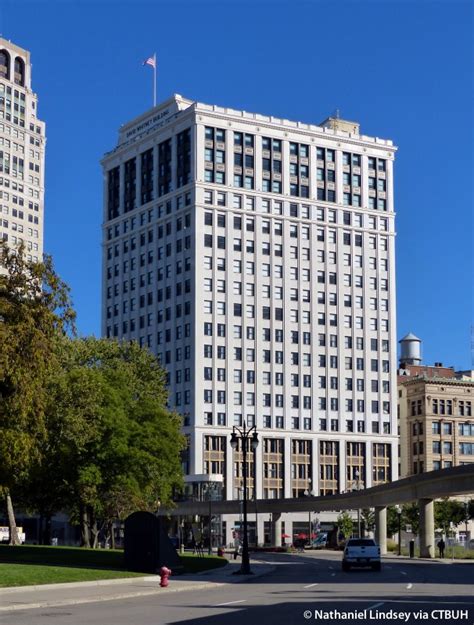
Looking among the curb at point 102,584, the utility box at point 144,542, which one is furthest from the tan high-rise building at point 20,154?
the curb at point 102,584

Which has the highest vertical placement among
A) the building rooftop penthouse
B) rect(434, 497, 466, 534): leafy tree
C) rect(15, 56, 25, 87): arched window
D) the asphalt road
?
rect(15, 56, 25, 87): arched window

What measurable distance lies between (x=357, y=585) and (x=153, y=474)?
120 ft

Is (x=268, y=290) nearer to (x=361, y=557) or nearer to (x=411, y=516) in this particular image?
(x=411, y=516)

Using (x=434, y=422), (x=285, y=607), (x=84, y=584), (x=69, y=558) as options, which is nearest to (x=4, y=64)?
(x=434, y=422)

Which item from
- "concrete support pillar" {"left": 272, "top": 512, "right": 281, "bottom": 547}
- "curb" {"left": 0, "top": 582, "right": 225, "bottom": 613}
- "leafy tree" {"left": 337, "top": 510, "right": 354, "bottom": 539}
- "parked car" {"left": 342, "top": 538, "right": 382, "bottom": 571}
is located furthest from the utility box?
"leafy tree" {"left": 337, "top": 510, "right": 354, "bottom": 539}

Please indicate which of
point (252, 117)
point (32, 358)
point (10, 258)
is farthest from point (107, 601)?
point (252, 117)

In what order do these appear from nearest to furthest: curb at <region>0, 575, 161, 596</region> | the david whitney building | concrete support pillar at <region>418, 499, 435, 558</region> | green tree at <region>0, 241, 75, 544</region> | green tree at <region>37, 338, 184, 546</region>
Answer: curb at <region>0, 575, 161, 596</region>, green tree at <region>0, 241, 75, 544</region>, green tree at <region>37, 338, 184, 546</region>, concrete support pillar at <region>418, 499, 435, 558</region>, the david whitney building

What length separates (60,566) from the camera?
44.9 metres

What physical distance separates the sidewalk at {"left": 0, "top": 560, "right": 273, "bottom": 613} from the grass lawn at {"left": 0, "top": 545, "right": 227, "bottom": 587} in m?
0.70

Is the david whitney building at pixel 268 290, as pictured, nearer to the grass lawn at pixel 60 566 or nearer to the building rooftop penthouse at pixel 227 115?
the building rooftop penthouse at pixel 227 115

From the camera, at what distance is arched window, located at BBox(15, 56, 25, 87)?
182 metres

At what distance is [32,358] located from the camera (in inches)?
1670

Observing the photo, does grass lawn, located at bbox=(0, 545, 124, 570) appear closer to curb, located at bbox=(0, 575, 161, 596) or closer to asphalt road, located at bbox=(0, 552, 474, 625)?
curb, located at bbox=(0, 575, 161, 596)

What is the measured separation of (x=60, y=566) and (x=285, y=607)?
69.4 ft
